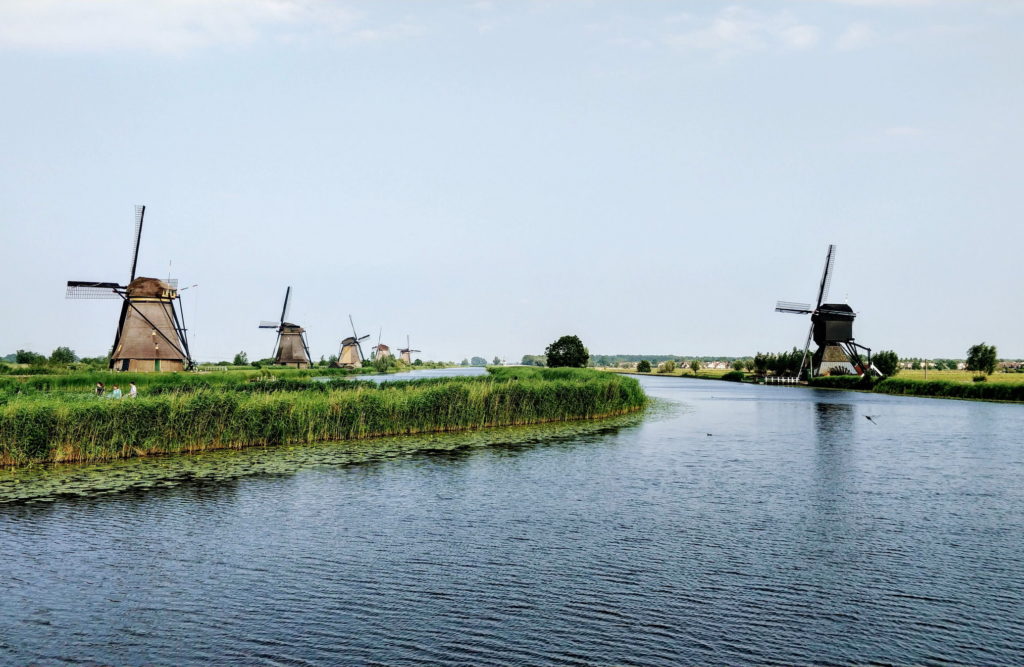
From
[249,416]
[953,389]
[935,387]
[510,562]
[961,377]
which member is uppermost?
[961,377]

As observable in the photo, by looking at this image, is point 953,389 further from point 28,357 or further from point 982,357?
point 28,357

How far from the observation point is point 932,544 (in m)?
13.3

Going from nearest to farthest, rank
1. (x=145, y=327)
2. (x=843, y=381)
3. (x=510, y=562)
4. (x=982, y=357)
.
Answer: (x=510, y=562)
(x=145, y=327)
(x=843, y=381)
(x=982, y=357)

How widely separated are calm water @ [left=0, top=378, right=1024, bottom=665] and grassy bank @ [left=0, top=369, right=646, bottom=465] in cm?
138

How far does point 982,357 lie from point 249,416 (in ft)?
347

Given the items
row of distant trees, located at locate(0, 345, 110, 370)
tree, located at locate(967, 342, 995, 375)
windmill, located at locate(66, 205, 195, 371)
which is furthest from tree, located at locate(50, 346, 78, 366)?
tree, located at locate(967, 342, 995, 375)

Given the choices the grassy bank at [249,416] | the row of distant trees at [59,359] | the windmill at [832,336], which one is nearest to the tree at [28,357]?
the row of distant trees at [59,359]

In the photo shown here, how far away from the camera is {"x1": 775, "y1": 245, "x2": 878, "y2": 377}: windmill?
8200 centimetres

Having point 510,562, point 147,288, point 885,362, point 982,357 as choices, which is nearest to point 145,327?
point 147,288

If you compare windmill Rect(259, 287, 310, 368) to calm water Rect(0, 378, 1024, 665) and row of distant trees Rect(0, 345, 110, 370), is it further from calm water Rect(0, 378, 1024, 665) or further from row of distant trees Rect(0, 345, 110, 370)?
calm water Rect(0, 378, 1024, 665)

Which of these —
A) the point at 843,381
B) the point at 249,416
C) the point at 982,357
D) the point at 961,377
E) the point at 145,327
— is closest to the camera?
the point at 249,416

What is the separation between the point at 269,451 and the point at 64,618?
588 inches

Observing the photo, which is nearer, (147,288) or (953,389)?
(147,288)

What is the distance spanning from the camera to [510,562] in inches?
475
